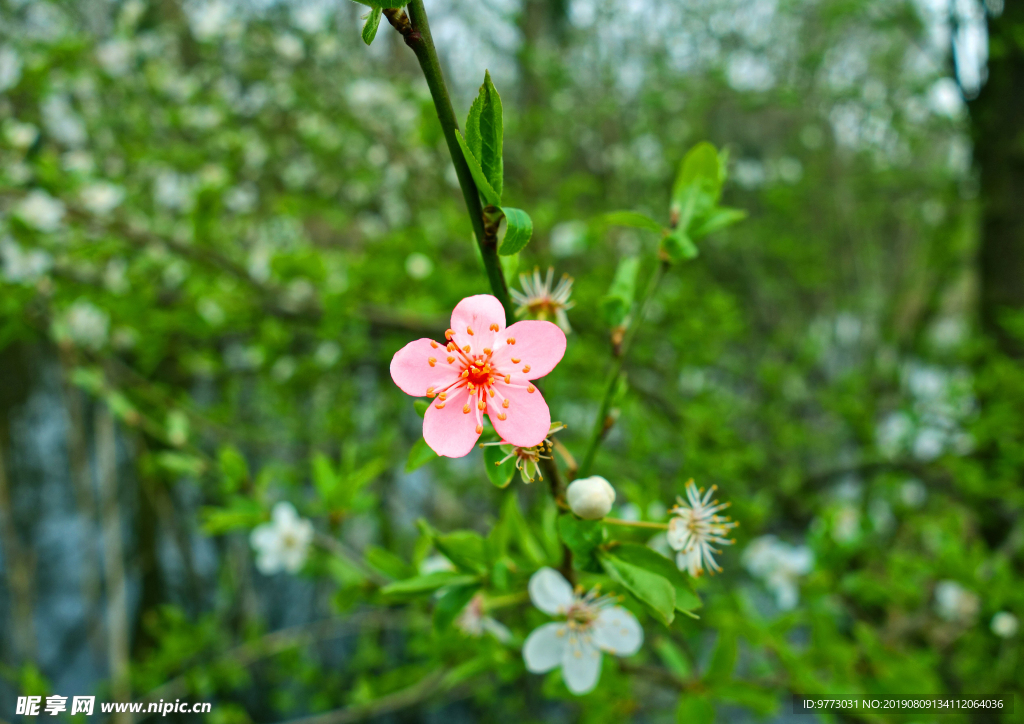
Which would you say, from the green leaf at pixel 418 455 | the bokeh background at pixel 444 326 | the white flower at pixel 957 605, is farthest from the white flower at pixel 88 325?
the white flower at pixel 957 605

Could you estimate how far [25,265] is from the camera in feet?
7.11

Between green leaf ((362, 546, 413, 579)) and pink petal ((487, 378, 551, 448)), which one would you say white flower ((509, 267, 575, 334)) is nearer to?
pink petal ((487, 378, 551, 448))

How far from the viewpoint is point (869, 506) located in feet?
9.82

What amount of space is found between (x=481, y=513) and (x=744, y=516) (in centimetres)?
239

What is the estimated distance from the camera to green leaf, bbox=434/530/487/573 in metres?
0.81

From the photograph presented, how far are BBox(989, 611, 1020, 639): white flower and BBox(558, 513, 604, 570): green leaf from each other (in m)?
1.52

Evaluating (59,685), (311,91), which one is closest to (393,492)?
(59,685)

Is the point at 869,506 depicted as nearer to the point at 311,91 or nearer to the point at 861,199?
the point at 861,199

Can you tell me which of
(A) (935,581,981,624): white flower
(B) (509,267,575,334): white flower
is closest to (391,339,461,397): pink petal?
Answer: (B) (509,267,575,334): white flower

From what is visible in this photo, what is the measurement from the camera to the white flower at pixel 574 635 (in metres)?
0.83

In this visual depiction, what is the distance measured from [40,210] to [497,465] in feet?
7.19

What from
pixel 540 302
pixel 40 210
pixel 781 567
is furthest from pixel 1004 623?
pixel 40 210

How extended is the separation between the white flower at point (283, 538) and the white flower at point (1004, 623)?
1695 millimetres

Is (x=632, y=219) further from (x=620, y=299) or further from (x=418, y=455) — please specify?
(x=418, y=455)
